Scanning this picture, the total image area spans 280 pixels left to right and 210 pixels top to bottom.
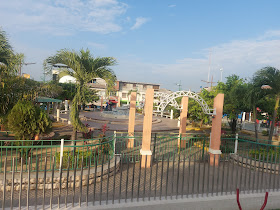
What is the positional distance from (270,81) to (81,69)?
9.31 metres

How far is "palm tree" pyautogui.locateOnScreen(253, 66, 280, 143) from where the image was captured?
10.2m

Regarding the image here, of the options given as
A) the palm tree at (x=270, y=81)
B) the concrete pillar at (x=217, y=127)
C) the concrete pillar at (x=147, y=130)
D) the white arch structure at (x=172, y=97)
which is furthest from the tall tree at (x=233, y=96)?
the concrete pillar at (x=147, y=130)

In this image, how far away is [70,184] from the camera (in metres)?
5.72

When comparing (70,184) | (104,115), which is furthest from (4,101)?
(104,115)

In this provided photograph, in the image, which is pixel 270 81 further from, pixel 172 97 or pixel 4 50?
pixel 4 50

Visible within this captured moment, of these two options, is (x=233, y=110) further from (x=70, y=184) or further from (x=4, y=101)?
(x=4, y=101)

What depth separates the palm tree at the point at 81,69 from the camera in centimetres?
834

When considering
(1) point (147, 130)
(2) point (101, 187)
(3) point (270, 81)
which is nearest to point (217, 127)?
(1) point (147, 130)

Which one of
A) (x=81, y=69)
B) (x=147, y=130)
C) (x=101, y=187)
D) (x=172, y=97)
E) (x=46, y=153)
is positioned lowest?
(x=101, y=187)

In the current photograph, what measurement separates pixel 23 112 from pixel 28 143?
1.15 metres

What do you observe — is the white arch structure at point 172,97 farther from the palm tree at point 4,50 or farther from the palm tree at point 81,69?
the palm tree at point 4,50

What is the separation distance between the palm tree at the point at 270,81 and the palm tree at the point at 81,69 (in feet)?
25.0

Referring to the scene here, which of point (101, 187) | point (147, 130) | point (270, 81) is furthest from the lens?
point (270, 81)

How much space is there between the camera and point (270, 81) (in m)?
10.4
